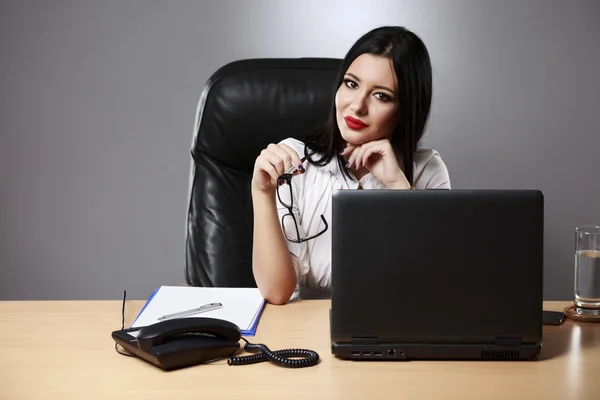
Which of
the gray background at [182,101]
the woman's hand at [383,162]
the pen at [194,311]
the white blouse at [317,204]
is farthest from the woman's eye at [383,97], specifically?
the gray background at [182,101]

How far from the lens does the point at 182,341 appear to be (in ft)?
3.31

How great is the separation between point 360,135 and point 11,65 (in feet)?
5.07

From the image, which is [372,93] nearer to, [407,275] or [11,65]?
[407,275]

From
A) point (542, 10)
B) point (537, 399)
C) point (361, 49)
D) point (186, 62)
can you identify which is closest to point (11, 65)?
point (186, 62)

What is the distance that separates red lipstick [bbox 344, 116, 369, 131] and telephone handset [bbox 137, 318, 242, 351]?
0.70 meters

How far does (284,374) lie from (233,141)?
0.96 meters

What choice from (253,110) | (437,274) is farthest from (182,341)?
(253,110)

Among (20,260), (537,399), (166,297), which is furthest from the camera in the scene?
(20,260)

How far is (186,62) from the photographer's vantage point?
8.37 feet

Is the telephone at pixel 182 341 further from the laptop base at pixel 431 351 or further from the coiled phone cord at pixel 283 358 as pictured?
the laptop base at pixel 431 351

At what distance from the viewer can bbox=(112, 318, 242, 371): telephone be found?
982 millimetres

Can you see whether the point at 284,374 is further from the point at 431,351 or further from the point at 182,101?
the point at 182,101

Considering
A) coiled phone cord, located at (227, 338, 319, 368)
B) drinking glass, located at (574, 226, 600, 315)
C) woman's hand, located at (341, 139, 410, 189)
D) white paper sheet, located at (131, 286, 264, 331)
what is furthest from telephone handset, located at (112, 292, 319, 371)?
woman's hand, located at (341, 139, 410, 189)

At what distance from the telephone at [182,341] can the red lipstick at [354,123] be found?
704 mm
